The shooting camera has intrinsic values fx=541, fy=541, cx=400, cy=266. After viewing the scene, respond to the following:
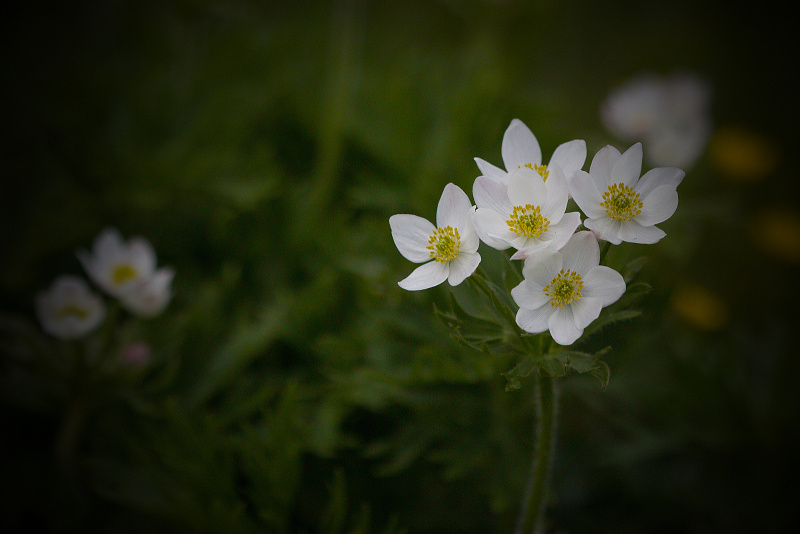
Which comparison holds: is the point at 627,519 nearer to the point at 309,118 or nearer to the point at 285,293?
the point at 285,293

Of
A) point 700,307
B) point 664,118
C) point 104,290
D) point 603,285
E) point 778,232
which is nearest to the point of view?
point 603,285

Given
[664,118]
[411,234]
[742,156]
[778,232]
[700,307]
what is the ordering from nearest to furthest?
1. [411,234]
2. [664,118]
3. [700,307]
4. [778,232]
5. [742,156]

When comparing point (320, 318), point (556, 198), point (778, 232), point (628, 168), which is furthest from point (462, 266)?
point (778, 232)

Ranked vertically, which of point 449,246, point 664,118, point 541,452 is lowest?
point 541,452

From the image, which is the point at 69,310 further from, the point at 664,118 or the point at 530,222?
the point at 664,118

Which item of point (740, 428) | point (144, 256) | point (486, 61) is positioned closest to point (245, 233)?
point (144, 256)

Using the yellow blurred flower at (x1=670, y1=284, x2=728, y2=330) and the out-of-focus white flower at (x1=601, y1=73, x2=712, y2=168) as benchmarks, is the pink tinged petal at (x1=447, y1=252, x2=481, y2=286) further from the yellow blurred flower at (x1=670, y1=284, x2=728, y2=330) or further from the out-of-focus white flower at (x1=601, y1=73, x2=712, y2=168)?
the yellow blurred flower at (x1=670, y1=284, x2=728, y2=330)

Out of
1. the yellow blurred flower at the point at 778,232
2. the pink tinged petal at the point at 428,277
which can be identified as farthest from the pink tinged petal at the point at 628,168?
the yellow blurred flower at the point at 778,232
